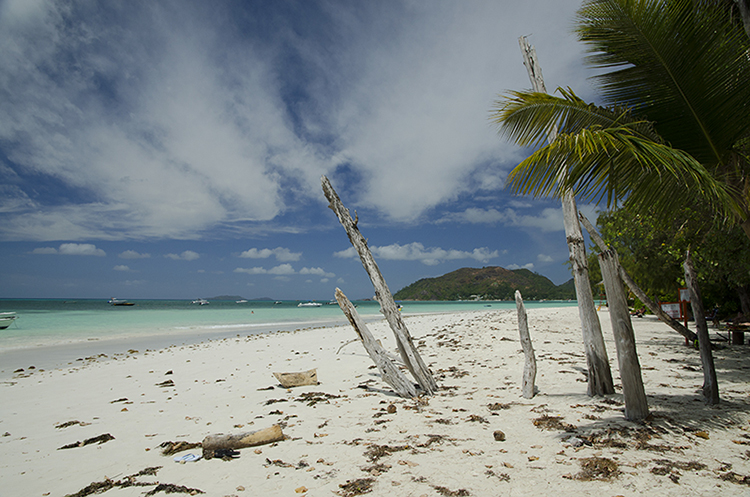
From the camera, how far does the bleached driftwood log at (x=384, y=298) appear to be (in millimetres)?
6789

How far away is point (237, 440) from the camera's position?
4324 mm

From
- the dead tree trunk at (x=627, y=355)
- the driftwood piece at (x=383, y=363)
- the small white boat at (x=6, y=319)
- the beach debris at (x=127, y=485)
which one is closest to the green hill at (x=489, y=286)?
the small white boat at (x=6, y=319)

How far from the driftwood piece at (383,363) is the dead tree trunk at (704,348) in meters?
4.29

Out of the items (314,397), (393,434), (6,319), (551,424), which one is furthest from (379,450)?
(6,319)

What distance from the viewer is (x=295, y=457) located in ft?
13.3

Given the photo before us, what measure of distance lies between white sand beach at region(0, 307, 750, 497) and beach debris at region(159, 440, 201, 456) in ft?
0.33

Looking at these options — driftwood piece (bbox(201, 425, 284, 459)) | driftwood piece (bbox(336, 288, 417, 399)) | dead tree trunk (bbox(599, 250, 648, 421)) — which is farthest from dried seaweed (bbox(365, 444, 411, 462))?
dead tree trunk (bbox(599, 250, 648, 421))

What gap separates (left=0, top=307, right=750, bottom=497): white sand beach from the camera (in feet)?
11.0

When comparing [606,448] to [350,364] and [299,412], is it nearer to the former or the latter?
[299,412]

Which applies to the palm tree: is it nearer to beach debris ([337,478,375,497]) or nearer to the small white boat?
beach debris ([337,478,375,497])

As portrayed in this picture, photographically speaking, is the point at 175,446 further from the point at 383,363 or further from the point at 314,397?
the point at 383,363

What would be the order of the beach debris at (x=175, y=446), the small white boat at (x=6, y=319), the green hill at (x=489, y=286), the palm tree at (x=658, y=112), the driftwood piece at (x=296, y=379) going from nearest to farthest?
1. the palm tree at (x=658, y=112)
2. the beach debris at (x=175, y=446)
3. the driftwood piece at (x=296, y=379)
4. the small white boat at (x=6, y=319)
5. the green hill at (x=489, y=286)

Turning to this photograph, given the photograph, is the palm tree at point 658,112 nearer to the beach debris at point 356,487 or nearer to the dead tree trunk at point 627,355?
the dead tree trunk at point 627,355

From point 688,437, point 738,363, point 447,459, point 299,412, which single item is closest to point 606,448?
point 688,437
